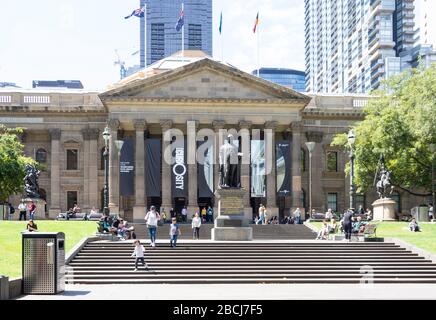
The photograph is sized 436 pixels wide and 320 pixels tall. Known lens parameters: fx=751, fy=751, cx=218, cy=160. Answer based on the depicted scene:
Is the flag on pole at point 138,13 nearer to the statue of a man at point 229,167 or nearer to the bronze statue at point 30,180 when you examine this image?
the bronze statue at point 30,180

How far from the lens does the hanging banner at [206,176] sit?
62625 millimetres

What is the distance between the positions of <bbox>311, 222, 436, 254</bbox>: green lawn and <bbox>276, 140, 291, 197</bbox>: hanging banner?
36.0ft

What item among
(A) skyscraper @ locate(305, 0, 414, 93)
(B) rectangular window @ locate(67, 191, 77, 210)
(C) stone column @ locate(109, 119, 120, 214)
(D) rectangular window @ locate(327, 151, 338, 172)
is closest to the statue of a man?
(C) stone column @ locate(109, 119, 120, 214)

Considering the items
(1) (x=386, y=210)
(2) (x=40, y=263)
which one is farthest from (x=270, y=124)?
(2) (x=40, y=263)

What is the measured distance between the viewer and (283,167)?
6356cm

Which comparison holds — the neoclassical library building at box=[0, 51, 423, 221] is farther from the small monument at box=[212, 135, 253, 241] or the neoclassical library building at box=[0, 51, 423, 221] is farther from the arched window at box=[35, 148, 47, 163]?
the small monument at box=[212, 135, 253, 241]

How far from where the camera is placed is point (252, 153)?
62.7 m

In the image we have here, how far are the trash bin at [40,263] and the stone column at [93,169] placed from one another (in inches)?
1911

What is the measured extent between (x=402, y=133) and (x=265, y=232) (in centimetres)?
1604

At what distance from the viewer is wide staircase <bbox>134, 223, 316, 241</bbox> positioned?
4525cm

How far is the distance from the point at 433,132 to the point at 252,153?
1600 cm

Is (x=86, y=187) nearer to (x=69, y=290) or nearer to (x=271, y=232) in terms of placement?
(x=271, y=232)

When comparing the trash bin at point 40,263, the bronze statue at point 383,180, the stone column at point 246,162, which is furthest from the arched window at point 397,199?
the trash bin at point 40,263
